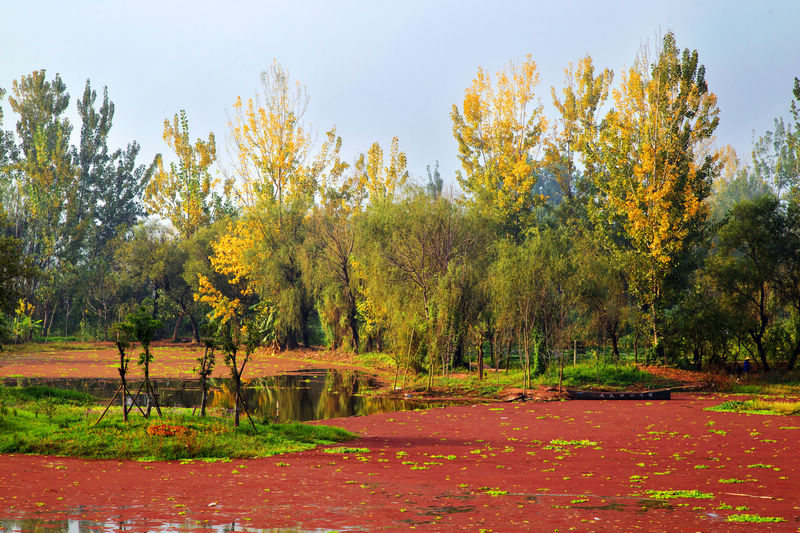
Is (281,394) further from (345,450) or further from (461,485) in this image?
(461,485)

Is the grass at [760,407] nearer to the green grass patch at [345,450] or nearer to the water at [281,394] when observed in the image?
the water at [281,394]

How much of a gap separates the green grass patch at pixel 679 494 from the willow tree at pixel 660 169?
26113 millimetres

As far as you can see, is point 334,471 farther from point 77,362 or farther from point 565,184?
point 565,184

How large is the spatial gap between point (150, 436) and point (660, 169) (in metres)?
30.9

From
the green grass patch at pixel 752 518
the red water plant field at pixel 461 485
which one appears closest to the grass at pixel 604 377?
the red water plant field at pixel 461 485

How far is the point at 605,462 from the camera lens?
55.4ft

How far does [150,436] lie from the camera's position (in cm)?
1788

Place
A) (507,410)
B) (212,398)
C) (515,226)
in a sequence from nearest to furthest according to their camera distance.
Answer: (507,410), (212,398), (515,226)

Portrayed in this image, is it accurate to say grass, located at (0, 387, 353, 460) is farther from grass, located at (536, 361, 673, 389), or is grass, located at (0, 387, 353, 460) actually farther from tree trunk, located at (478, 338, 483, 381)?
grass, located at (536, 361, 673, 389)

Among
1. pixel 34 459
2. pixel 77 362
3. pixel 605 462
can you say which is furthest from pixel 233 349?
pixel 77 362

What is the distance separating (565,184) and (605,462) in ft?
138

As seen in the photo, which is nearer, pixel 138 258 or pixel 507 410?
pixel 507 410

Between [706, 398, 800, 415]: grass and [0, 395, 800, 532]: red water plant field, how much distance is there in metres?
4.00

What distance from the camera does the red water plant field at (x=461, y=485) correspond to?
1117 cm
